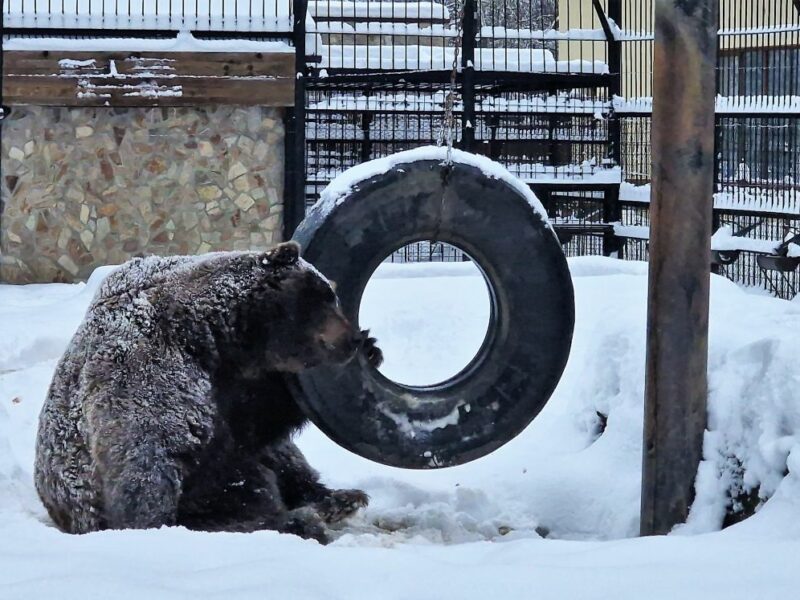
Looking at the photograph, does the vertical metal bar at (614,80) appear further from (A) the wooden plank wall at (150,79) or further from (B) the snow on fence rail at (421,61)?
(A) the wooden plank wall at (150,79)

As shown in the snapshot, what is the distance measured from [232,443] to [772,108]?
733 centimetres

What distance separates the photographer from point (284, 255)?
4.60 m

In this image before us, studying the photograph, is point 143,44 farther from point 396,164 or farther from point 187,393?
point 187,393

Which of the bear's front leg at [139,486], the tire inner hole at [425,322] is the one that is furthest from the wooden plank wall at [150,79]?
the bear's front leg at [139,486]

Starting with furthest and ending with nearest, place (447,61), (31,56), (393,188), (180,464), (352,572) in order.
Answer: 1. (447,61)
2. (31,56)
3. (393,188)
4. (180,464)
5. (352,572)

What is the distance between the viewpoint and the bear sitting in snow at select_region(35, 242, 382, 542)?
4.19 m

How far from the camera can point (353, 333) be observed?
4.73 m

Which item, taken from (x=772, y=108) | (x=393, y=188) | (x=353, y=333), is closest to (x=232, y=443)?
(x=353, y=333)

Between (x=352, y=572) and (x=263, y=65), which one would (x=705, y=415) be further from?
(x=263, y=65)

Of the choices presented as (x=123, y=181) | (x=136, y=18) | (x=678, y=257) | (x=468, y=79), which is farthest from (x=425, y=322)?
(x=136, y=18)

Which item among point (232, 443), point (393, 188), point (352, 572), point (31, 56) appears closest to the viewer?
point (352, 572)

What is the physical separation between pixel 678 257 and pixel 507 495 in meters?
1.53

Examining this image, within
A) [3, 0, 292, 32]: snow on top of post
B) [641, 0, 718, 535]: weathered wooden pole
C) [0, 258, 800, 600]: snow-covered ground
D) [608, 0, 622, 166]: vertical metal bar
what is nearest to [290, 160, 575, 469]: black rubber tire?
[0, 258, 800, 600]: snow-covered ground

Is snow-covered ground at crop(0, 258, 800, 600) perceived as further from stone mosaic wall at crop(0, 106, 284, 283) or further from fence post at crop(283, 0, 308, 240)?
fence post at crop(283, 0, 308, 240)
